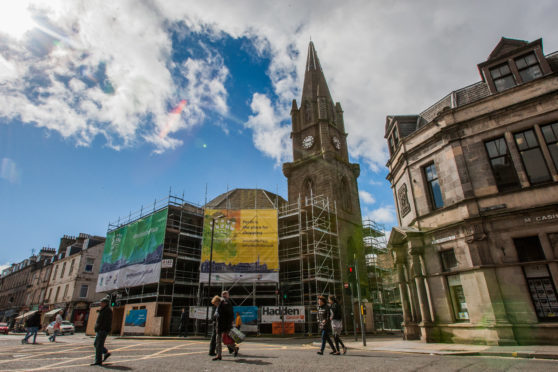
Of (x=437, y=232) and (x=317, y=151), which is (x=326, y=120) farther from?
(x=437, y=232)

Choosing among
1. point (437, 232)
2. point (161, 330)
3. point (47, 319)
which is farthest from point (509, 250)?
point (47, 319)

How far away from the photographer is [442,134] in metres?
13.8

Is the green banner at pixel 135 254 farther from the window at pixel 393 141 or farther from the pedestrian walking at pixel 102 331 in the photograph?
the window at pixel 393 141

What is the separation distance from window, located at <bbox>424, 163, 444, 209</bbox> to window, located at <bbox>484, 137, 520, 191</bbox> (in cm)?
235

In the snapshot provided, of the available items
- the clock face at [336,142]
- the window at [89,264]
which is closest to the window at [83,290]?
the window at [89,264]

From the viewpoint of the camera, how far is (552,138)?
1151 centimetres

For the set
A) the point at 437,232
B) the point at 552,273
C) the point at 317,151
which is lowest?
the point at 552,273

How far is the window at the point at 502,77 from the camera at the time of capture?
13.1 meters

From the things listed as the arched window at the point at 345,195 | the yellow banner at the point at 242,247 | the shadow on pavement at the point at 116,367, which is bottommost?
the shadow on pavement at the point at 116,367

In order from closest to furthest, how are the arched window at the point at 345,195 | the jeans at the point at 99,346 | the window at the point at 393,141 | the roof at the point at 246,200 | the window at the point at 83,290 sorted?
the jeans at the point at 99,346
the window at the point at 393,141
the arched window at the point at 345,195
the roof at the point at 246,200
the window at the point at 83,290

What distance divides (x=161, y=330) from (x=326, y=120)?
2540cm

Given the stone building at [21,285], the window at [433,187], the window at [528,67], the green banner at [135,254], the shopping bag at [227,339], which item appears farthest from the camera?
the stone building at [21,285]

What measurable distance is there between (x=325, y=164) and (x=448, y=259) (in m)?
19.0

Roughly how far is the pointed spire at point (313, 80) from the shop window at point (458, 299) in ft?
91.3
